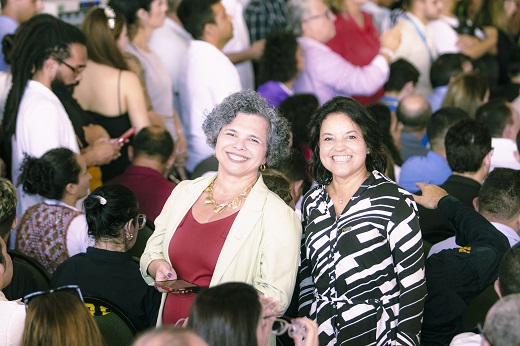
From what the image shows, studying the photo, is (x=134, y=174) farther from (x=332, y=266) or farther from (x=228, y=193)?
(x=332, y=266)

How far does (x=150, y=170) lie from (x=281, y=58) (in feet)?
5.81

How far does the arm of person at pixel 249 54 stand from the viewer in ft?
21.8

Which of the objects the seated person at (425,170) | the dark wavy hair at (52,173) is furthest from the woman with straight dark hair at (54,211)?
the seated person at (425,170)

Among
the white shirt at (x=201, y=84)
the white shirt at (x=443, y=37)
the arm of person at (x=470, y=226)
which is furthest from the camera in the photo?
the white shirt at (x=443, y=37)

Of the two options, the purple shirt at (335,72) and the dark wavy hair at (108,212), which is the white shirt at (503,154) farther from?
the dark wavy hair at (108,212)

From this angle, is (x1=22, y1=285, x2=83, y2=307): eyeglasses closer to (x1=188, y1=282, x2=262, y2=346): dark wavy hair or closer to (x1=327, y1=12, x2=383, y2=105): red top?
(x1=188, y1=282, x2=262, y2=346): dark wavy hair

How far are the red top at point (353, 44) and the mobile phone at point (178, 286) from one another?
3.96 meters

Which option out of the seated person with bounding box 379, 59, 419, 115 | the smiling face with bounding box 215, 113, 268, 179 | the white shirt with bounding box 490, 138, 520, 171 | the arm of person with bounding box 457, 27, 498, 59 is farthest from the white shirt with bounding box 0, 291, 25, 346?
the arm of person with bounding box 457, 27, 498, 59

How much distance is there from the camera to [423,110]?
5.80m

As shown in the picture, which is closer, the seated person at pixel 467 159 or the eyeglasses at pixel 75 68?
the seated person at pixel 467 159

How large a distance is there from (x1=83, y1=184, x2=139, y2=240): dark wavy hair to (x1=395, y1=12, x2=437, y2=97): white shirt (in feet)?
13.1

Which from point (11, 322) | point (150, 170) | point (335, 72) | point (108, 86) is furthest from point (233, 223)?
point (335, 72)

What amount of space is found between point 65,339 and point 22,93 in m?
2.40

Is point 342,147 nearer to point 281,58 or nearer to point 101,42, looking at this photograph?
point 101,42
